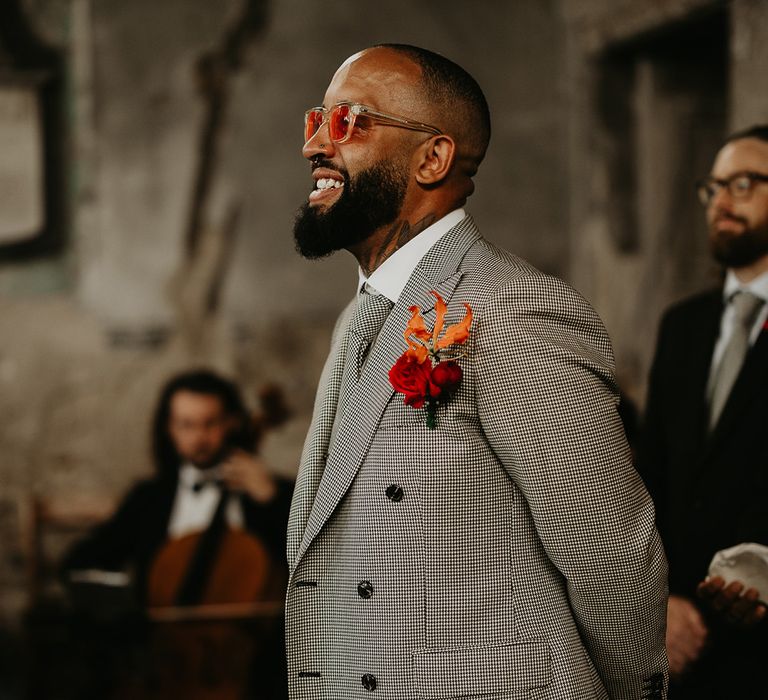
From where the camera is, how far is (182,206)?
18.5ft

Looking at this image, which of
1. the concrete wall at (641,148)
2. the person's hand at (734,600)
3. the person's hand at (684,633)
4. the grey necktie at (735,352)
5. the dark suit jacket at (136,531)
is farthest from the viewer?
the concrete wall at (641,148)

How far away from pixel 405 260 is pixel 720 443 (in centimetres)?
124

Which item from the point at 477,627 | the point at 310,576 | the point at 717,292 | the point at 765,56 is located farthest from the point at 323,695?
the point at 765,56

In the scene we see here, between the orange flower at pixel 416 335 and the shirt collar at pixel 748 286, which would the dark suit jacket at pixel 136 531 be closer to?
the shirt collar at pixel 748 286

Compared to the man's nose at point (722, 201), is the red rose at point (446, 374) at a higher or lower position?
lower

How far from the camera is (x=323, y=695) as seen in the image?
1974 mm

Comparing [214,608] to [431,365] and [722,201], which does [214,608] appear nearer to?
[722,201]


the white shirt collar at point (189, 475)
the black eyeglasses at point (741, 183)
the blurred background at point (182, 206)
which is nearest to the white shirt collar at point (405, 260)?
the black eyeglasses at point (741, 183)

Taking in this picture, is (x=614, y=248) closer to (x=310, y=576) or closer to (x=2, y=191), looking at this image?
(x=2, y=191)

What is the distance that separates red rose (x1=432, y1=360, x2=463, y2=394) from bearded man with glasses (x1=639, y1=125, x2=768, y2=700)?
3.30 ft

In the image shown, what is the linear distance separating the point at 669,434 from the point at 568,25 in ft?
11.1

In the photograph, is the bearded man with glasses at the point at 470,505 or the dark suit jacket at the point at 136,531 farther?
the dark suit jacket at the point at 136,531

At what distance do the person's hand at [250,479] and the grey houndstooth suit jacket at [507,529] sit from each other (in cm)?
293

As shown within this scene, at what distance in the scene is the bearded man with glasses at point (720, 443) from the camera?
8.88 feet
